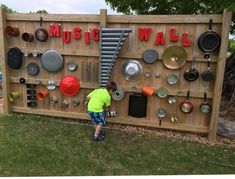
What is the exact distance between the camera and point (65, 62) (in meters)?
6.10

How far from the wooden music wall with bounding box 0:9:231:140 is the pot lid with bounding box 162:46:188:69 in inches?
1.2

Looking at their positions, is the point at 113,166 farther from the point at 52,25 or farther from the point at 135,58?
the point at 52,25

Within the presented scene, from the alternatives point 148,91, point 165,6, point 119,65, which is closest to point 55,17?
point 119,65

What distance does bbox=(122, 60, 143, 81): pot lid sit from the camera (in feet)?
18.6

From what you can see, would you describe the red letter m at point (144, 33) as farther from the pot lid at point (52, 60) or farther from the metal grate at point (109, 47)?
the pot lid at point (52, 60)

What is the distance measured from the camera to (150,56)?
555cm

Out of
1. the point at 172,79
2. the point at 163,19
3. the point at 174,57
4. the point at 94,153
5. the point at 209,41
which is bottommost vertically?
the point at 94,153

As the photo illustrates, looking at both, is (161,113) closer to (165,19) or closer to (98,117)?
(98,117)

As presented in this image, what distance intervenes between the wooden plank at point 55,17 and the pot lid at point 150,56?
1.23 meters

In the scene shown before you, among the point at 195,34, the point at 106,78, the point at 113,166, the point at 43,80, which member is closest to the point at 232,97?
the point at 195,34

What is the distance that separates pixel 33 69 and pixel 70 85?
100 centimetres

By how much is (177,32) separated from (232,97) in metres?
2.96

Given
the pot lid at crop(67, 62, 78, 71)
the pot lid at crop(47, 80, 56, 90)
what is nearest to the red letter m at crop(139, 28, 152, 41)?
the pot lid at crop(67, 62, 78, 71)

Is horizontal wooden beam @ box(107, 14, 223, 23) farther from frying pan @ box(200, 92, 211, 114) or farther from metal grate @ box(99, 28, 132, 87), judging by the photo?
frying pan @ box(200, 92, 211, 114)
